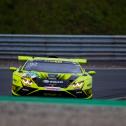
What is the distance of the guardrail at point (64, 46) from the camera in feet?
72.1

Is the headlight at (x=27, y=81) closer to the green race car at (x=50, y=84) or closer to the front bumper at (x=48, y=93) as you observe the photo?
the green race car at (x=50, y=84)

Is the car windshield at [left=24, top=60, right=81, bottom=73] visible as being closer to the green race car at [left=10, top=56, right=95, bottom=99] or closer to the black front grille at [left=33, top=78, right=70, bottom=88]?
the green race car at [left=10, top=56, right=95, bottom=99]

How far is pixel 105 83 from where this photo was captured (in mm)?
18234

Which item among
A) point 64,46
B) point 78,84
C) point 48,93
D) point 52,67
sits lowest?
point 48,93

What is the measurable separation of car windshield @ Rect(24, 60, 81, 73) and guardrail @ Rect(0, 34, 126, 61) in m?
7.15
